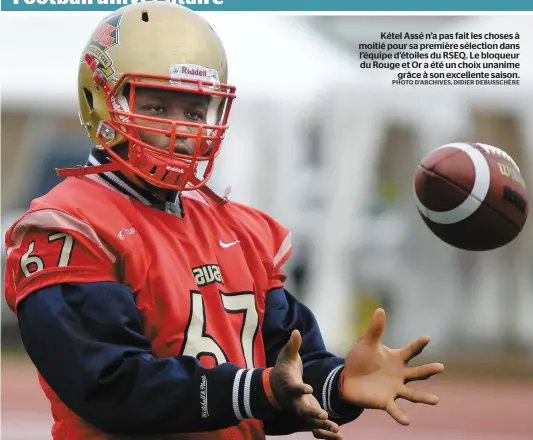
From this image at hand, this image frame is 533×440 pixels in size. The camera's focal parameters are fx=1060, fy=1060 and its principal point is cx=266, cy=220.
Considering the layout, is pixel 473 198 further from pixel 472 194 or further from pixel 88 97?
pixel 88 97

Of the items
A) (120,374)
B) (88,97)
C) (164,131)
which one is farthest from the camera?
(88,97)

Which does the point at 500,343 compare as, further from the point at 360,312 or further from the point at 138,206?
the point at 138,206

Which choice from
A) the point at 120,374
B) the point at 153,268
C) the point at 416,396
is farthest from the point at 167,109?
the point at 416,396

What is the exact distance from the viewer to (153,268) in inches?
109

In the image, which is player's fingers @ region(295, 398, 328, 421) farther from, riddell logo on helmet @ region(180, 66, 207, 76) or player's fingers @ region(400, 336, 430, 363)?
riddell logo on helmet @ region(180, 66, 207, 76)

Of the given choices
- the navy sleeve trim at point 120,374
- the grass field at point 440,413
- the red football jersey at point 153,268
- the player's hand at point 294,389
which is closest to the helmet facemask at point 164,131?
the red football jersey at point 153,268

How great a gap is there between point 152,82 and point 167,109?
0.09 m

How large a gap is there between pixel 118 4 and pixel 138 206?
6.20ft

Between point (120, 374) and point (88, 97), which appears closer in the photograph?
point (120, 374)

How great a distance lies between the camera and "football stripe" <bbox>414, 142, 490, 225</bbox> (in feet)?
11.3

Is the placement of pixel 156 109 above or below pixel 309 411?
above

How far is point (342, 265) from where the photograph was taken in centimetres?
1099

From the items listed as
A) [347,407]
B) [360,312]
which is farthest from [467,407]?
[347,407]

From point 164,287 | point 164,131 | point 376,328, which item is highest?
point 164,131
